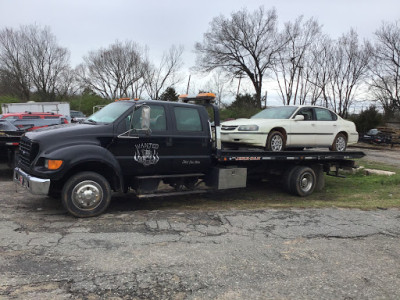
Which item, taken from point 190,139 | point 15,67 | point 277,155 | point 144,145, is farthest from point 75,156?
point 15,67

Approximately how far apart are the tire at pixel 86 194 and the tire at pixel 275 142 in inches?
158

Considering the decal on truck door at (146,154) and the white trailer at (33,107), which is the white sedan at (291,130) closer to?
the decal on truck door at (146,154)

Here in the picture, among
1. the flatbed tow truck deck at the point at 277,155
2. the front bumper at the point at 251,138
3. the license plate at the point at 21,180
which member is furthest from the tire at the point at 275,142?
the license plate at the point at 21,180

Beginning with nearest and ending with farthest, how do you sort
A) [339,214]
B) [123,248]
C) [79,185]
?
1. [123,248]
2. [79,185]
3. [339,214]

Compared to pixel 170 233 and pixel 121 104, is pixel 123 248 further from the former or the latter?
pixel 121 104

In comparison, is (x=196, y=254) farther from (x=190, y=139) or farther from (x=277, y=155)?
(x=277, y=155)

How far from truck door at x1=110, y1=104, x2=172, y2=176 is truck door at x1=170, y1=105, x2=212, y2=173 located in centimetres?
18

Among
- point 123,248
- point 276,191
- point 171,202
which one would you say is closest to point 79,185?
point 123,248

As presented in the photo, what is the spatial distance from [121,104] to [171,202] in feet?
7.49

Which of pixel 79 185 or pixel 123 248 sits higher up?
pixel 79 185

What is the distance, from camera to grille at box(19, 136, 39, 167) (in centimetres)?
582

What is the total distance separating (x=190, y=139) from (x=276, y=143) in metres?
2.46

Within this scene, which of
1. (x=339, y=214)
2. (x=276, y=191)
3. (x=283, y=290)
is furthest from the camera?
(x=276, y=191)

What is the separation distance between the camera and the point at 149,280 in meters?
3.68
